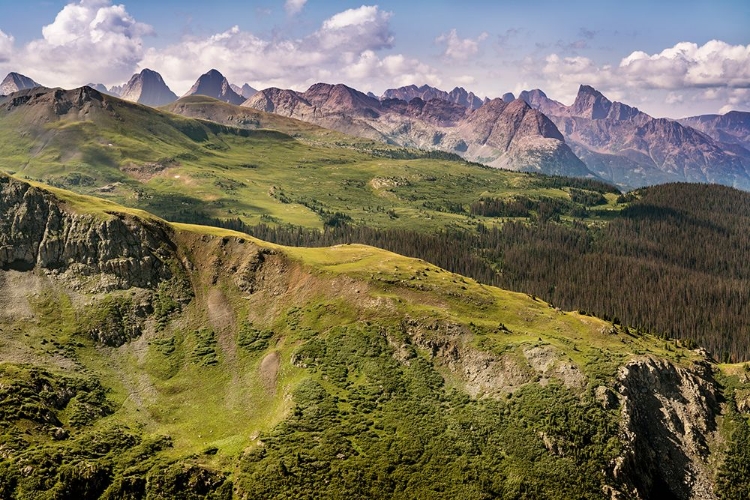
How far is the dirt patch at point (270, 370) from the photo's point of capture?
118 meters

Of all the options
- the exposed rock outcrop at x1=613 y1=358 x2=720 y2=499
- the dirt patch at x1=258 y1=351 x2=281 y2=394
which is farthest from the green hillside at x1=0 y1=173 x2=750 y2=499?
the dirt patch at x1=258 y1=351 x2=281 y2=394

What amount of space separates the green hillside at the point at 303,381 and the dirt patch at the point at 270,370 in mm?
554

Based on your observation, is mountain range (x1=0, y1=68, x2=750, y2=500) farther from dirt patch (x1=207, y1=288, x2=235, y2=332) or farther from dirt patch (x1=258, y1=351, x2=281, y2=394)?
dirt patch (x1=207, y1=288, x2=235, y2=332)

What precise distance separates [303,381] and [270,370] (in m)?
11.8

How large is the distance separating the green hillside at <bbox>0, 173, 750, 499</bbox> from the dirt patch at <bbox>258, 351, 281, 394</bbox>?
554 mm

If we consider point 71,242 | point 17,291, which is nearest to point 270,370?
point 17,291

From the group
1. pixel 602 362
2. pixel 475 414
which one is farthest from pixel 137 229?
pixel 602 362

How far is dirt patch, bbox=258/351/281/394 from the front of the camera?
11769cm

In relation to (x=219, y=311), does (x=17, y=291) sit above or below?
above

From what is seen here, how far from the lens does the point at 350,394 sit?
368ft

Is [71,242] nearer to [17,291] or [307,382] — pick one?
[17,291]

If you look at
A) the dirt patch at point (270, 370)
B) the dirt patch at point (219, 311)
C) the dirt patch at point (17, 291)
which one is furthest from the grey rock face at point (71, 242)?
the dirt patch at point (270, 370)

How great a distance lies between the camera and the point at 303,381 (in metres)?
114

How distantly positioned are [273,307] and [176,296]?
28.9 m
